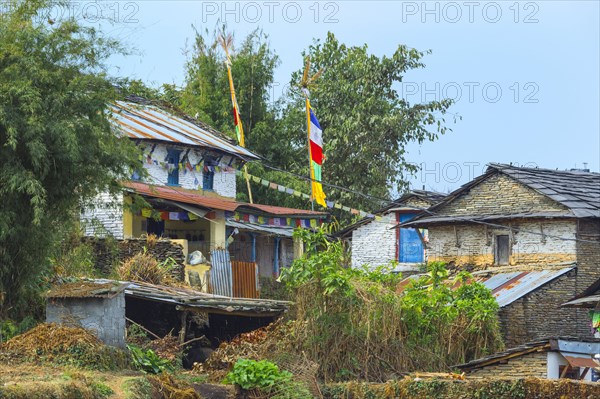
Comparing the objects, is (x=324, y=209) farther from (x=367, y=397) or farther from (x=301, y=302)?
(x=367, y=397)

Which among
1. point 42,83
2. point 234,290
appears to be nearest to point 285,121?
point 234,290

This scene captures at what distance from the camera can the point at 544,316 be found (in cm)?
2934

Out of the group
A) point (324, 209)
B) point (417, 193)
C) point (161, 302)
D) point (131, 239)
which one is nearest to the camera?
point (161, 302)

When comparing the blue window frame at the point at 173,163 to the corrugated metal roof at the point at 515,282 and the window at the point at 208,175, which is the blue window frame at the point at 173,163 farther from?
the corrugated metal roof at the point at 515,282

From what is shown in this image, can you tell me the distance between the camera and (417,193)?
126ft

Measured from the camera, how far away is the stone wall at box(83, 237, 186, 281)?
1176 inches

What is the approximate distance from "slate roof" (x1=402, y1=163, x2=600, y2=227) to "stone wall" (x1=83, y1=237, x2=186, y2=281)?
23.0ft

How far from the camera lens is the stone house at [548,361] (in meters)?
23.1

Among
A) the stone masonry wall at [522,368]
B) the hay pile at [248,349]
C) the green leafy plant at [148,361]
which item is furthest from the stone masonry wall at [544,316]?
the green leafy plant at [148,361]

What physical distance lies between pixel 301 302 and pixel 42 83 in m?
7.05

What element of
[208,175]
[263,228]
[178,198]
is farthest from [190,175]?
[178,198]

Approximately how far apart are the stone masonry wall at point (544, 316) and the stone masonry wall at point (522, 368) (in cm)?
451

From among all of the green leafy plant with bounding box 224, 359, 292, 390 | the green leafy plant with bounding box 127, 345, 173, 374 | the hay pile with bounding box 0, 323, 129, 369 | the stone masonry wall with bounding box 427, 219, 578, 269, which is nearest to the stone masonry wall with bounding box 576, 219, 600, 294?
the stone masonry wall with bounding box 427, 219, 578, 269

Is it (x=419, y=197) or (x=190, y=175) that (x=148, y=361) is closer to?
(x=190, y=175)
